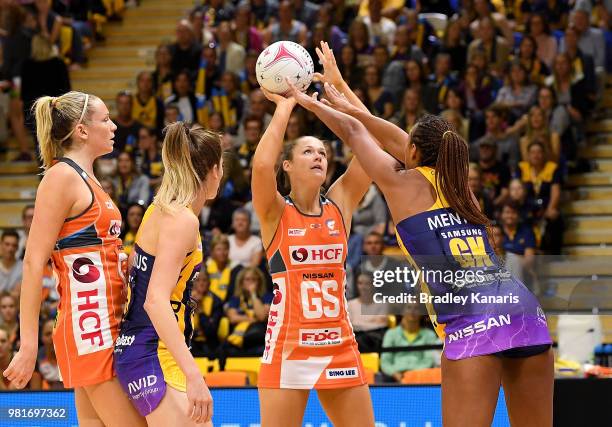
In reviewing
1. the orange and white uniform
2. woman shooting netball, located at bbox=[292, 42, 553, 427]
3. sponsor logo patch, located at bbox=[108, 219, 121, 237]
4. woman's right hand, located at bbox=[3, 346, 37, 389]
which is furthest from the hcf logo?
woman's right hand, located at bbox=[3, 346, 37, 389]

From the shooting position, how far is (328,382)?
4.95 meters

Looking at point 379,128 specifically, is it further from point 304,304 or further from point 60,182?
point 60,182

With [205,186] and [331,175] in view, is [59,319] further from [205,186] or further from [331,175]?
[331,175]

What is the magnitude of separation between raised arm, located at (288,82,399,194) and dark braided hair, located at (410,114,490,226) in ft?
0.54

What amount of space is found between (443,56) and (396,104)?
2.58ft

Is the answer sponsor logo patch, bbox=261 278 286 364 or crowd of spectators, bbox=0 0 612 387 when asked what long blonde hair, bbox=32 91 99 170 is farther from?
crowd of spectators, bbox=0 0 612 387

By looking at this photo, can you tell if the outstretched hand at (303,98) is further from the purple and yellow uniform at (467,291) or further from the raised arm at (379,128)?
the purple and yellow uniform at (467,291)

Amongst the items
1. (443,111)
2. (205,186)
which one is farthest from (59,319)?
(443,111)

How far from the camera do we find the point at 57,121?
4.37 metres

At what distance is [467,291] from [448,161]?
0.57m

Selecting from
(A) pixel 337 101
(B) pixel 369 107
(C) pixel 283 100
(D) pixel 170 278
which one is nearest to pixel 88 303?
(D) pixel 170 278

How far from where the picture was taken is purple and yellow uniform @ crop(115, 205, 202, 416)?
4.07 metres

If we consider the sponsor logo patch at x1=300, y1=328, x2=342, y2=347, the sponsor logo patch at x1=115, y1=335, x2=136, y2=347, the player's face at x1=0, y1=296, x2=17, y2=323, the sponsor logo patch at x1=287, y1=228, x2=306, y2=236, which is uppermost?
the sponsor logo patch at x1=287, y1=228, x2=306, y2=236

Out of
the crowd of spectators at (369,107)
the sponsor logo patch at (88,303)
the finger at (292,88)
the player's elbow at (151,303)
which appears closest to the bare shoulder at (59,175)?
the sponsor logo patch at (88,303)
